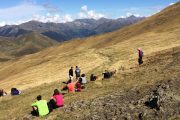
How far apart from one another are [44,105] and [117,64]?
3324 cm

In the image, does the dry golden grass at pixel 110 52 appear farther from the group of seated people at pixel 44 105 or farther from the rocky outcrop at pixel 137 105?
the group of seated people at pixel 44 105

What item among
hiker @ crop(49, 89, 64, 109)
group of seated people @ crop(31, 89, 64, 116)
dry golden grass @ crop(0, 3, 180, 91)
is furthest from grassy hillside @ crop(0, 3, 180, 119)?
hiker @ crop(49, 89, 64, 109)

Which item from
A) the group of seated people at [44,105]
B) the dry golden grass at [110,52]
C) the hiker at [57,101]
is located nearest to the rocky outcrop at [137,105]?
the hiker at [57,101]

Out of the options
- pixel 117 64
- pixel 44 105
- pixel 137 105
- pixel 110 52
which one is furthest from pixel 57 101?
pixel 110 52

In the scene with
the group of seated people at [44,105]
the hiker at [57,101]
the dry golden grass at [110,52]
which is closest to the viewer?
the group of seated people at [44,105]

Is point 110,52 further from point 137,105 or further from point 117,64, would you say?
point 137,105

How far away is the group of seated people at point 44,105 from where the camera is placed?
3253cm

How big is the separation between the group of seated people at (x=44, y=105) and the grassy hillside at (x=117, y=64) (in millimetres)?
997

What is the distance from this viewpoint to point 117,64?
64.2 metres

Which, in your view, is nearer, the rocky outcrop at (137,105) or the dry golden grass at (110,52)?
the rocky outcrop at (137,105)

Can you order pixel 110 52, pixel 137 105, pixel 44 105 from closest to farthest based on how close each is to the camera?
pixel 137 105, pixel 44 105, pixel 110 52

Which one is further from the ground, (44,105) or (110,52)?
(110,52)

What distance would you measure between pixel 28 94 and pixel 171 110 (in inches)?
934

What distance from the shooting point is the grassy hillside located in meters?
38.2
